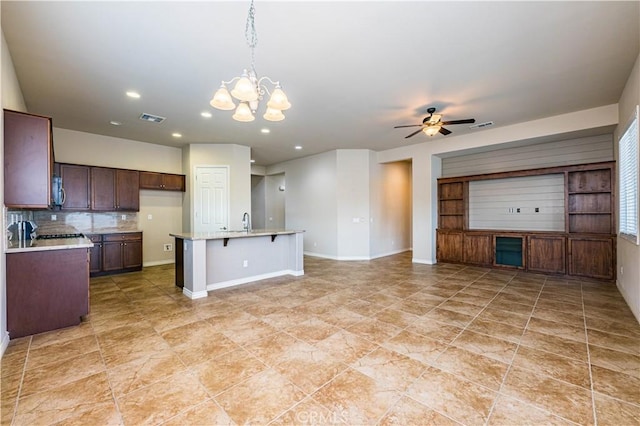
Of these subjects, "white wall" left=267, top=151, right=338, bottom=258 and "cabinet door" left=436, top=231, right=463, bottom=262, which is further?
"white wall" left=267, top=151, right=338, bottom=258

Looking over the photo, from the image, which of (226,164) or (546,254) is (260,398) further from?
(546,254)

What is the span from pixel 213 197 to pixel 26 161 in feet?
13.0

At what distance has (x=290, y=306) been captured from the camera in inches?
147

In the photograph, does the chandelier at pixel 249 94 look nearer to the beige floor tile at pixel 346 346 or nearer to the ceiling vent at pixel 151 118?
the beige floor tile at pixel 346 346

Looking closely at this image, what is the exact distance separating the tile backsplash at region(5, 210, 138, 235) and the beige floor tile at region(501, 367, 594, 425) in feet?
23.1

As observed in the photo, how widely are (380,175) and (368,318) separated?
515cm

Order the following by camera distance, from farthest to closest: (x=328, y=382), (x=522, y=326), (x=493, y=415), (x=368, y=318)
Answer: (x=368, y=318) → (x=522, y=326) → (x=328, y=382) → (x=493, y=415)

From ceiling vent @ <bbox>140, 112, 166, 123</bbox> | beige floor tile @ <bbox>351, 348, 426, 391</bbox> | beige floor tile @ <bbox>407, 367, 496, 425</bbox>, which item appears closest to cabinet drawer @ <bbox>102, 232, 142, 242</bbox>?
ceiling vent @ <bbox>140, 112, 166, 123</bbox>

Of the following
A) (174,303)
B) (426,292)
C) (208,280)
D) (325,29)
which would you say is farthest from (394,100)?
(174,303)

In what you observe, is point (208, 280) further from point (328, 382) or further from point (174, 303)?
Answer: point (328, 382)

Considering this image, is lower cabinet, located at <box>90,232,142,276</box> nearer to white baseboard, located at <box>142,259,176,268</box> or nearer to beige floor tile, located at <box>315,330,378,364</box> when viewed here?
white baseboard, located at <box>142,259,176,268</box>

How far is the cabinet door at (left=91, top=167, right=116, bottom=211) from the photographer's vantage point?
18.8ft

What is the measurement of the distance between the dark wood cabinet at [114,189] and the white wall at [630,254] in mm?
8372

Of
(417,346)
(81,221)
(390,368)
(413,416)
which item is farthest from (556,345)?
(81,221)
